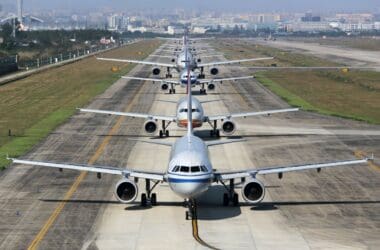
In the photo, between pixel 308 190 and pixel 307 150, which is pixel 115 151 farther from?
pixel 308 190

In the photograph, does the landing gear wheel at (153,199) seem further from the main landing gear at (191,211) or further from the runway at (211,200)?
the main landing gear at (191,211)

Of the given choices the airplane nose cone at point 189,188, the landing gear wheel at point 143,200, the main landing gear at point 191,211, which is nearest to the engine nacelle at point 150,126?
the landing gear wheel at point 143,200

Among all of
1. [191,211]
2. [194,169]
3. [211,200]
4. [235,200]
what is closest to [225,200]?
[235,200]

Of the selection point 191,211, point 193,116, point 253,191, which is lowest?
point 191,211

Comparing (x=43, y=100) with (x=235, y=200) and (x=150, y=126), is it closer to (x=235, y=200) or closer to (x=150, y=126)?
(x=150, y=126)

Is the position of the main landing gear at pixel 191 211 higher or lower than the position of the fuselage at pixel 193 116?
lower

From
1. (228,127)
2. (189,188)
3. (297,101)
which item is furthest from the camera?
(297,101)

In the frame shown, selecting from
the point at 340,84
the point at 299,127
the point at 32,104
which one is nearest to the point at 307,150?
the point at 299,127
